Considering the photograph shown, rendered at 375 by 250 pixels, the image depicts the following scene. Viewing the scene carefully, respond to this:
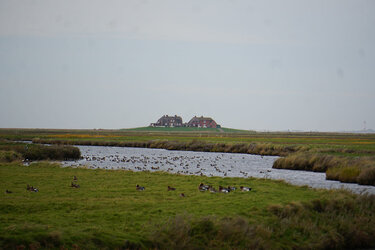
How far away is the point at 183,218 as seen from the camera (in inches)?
582

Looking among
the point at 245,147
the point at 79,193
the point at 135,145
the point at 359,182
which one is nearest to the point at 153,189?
the point at 79,193

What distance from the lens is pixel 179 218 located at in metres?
14.4

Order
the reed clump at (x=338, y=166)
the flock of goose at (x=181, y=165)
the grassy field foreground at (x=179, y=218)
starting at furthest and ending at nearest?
the flock of goose at (x=181, y=165) → the reed clump at (x=338, y=166) → the grassy field foreground at (x=179, y=218)

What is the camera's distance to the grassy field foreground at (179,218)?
13.0m

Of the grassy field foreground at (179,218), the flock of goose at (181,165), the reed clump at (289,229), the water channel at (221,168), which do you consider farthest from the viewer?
the flock of goose at (181,165)

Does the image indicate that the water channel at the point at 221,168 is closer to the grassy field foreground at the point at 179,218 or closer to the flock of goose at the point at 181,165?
the flock of goose at the point at 181,165

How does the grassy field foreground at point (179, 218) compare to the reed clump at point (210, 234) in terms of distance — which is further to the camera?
the reed clump at point (210, 234)

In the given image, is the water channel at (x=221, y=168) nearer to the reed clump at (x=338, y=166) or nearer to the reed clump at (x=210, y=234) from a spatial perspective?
the reed clump at (x=338, y=166)

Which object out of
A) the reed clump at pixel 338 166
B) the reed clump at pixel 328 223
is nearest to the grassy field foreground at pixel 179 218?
the reed clump at pixel 328 223

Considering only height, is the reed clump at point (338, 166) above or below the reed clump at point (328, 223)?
above

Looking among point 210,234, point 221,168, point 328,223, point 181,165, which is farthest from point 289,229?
point 181,165

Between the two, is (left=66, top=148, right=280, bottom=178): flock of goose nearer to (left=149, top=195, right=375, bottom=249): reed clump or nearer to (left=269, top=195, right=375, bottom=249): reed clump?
(left=269, top=195, right=375, bottom=249): reed clump

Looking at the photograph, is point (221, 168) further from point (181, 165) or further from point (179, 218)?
point (179, 218)

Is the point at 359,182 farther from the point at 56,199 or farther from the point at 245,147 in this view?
the point at 245,147
